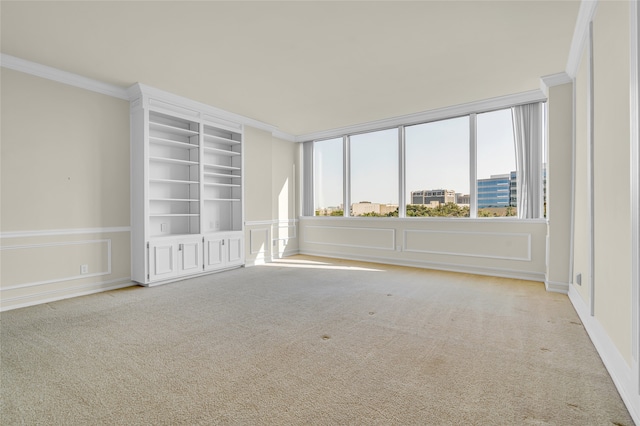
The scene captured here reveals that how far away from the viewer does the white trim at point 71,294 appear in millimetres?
3538

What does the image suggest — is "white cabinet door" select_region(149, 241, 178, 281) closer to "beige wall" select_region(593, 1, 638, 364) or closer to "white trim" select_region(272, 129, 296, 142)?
"white trim" select_region(272, 129, 296, 142)

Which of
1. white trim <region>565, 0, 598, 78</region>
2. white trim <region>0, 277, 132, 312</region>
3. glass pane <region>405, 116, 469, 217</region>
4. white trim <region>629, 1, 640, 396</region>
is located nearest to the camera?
white trim <region>629, 1, 640, 396</region>

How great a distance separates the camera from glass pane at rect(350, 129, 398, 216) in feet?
21.4

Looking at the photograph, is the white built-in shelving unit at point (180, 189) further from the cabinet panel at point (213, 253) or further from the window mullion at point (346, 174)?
the window mullion at point (346, 174)

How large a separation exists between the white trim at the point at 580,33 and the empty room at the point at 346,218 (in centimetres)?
4

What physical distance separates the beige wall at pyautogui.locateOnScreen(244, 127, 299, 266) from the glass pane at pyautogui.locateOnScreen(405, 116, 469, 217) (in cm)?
289

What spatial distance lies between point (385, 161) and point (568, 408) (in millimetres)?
5372

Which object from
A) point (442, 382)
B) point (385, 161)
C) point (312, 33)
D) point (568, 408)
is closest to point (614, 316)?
point (568, 408)

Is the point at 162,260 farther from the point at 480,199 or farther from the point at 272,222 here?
the point at 480,199

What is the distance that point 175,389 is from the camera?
1.93 meters

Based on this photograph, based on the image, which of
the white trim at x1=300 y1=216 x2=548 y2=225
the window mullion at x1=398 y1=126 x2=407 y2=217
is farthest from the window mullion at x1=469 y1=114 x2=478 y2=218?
the window mullion at x1=398 y1=126 x2=407 y2=217

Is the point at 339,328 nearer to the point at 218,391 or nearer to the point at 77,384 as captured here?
the point at 218,391

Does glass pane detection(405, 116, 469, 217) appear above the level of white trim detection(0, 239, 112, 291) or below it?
above

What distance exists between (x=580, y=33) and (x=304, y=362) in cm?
404
